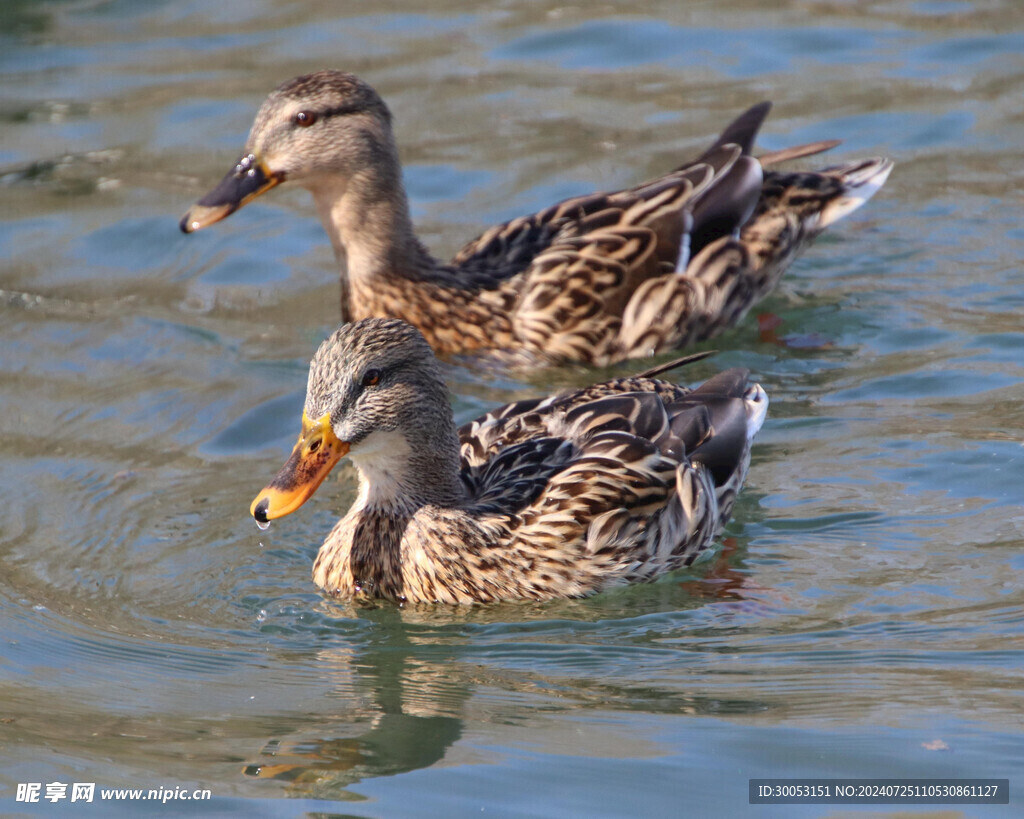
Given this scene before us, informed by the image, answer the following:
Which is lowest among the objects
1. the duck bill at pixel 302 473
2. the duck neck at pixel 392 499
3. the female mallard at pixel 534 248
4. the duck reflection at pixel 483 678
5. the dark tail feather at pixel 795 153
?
the duck reflection at pixel 483 678

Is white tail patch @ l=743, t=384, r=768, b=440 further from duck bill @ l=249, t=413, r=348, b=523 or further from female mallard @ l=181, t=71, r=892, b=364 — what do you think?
duck bill @ l=249, t=413, r=348, b=523

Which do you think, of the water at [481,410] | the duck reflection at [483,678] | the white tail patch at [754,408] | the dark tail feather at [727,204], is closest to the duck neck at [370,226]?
the water at [481,410]

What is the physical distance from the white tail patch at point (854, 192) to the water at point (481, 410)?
0.38 meters

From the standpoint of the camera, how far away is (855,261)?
34.9ft

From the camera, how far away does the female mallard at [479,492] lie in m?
6.84

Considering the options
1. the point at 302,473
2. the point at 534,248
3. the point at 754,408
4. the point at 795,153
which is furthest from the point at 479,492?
the point at 795,153

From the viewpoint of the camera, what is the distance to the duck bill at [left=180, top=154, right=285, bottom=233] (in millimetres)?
9352

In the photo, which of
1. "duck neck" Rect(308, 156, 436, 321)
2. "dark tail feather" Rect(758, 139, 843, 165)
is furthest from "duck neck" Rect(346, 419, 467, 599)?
"dark tail feather" Rect(758, 139, 843, 165)

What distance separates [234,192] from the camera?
946 cm

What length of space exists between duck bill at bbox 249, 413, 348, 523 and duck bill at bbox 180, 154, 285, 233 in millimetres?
3031

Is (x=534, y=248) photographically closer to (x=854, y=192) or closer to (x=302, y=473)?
(x=854, y=192)

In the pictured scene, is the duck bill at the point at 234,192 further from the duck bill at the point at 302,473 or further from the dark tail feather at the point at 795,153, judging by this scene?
the dark tail feather at the point at 795,153

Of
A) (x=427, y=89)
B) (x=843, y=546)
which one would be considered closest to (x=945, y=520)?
(x=843, y=546)

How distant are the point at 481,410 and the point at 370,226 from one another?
5.08 feet
